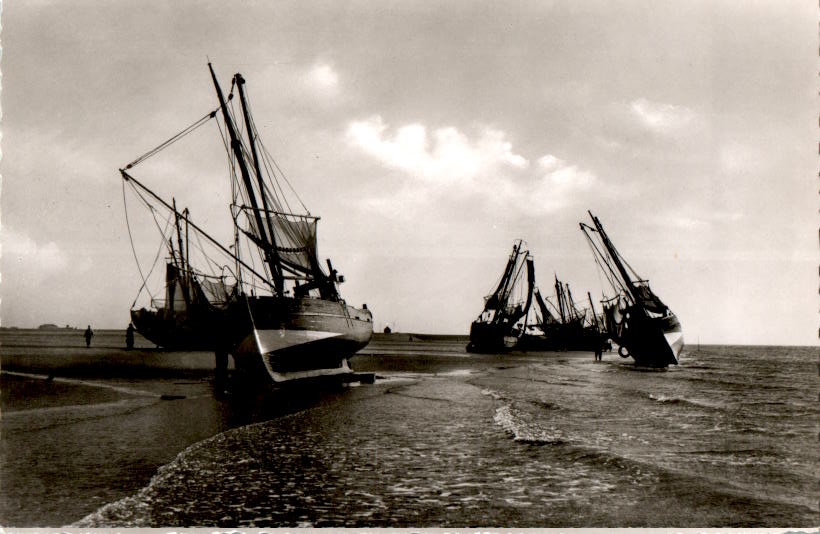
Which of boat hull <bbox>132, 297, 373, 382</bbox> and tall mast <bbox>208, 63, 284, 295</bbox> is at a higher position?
tall mast <bbox>208, 63, 284, 295</bbox>

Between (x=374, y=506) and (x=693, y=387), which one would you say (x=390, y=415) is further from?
(x=693, y=387)

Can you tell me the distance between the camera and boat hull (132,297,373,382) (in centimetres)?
2833

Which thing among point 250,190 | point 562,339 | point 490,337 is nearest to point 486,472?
point 250,190

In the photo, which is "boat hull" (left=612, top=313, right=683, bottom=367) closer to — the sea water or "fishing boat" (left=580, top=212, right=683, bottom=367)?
"fishing boat" (left=580, top=212, right=683, bottom=367)

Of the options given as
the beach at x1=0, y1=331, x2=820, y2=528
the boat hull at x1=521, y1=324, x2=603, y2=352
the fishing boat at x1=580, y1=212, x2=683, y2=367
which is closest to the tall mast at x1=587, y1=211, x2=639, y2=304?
the fishing boat at x1=580, y1=212, x2=683, y2=367

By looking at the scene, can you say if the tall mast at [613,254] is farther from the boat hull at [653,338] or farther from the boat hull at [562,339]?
the boat hull at [562,339]

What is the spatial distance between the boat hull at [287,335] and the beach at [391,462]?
5918mm

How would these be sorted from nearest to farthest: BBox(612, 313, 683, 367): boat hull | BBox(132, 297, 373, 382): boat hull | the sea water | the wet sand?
1. the sea water
2. the wet sand
3. BBox(132, 297, 373, 382): boat hull
4. BBox(612, 313, 683, 367): boat hull

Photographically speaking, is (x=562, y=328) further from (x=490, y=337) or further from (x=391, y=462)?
(x=391, y=462)

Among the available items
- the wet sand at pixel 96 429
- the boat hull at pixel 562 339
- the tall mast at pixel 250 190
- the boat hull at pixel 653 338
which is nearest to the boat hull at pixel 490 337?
the boat hull at pixel 562 339

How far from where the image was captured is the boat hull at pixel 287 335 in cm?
2833

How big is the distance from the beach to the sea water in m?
0.04

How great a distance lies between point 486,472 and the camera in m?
10.7

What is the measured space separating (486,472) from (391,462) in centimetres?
191
